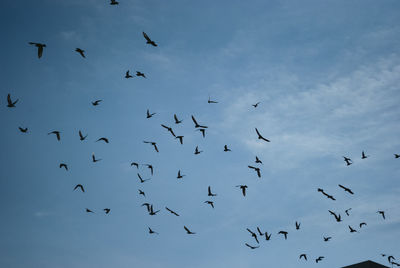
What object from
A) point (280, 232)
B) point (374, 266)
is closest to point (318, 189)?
point (280, 232)

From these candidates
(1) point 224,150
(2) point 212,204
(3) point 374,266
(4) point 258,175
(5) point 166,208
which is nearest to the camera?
→ (5) point 166,208

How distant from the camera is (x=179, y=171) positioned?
3416 cm

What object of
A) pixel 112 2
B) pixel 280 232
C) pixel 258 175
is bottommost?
pixel 280 232

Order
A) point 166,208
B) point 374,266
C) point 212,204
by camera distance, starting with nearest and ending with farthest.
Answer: point 166,208
point 212,204
point 374,266

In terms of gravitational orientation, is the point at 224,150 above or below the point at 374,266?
above

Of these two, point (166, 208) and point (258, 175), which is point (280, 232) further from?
point (166, 208)

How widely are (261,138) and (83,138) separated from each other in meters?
15.6

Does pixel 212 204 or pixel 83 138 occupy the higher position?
pixel 83 138

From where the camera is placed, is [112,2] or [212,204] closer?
[112,2]

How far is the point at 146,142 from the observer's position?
1234 inches

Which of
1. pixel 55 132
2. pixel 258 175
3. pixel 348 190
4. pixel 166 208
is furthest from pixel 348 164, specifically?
pixel 55 132

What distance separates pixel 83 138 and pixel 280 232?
774 inches

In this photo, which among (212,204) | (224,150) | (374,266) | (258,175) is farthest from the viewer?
(374,266)

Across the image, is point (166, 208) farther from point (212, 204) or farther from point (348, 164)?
point (348, 164)
